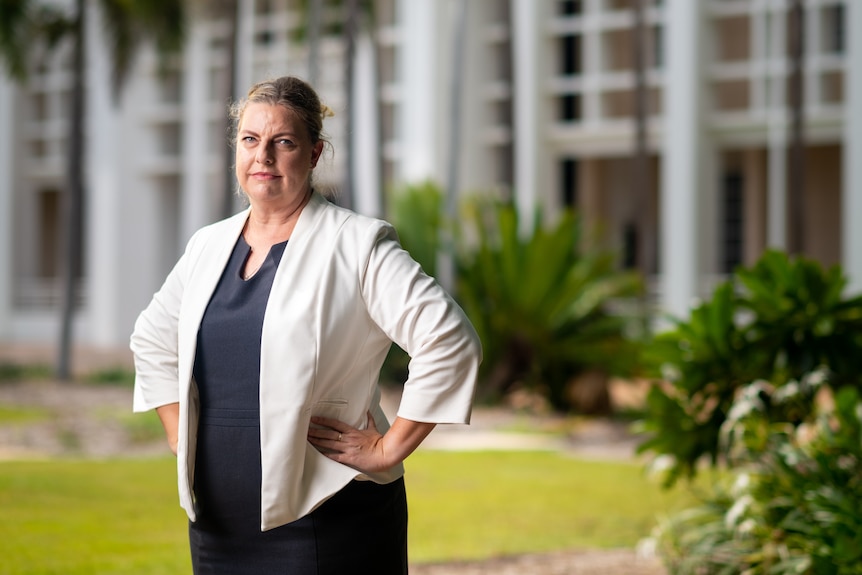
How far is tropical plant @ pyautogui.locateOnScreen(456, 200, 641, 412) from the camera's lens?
1627cm

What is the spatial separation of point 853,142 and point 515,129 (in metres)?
6.40

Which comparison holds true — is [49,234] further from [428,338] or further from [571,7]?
[428,338]

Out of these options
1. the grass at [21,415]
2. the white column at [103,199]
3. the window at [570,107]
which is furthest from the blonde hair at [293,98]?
the white column at [103,199]

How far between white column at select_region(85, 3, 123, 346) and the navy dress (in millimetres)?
26248

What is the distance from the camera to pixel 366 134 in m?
24.2

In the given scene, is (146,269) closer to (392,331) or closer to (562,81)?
(562,81)

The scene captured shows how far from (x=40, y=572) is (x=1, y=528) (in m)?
1.48

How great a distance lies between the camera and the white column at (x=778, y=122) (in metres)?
19.9

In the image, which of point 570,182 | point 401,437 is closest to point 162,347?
point 401,437

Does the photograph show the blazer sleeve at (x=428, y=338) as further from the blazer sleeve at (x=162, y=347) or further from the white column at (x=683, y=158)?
the white column at (x=683, y=158)

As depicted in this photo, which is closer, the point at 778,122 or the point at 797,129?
the point at 797,129

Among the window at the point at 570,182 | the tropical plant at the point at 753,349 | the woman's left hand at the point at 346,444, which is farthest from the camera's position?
the window at the point at 570,182

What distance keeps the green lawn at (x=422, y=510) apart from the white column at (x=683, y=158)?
29.3ft

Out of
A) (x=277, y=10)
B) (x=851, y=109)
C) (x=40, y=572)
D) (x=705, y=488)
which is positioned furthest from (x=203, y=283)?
(x=277, y=10)
